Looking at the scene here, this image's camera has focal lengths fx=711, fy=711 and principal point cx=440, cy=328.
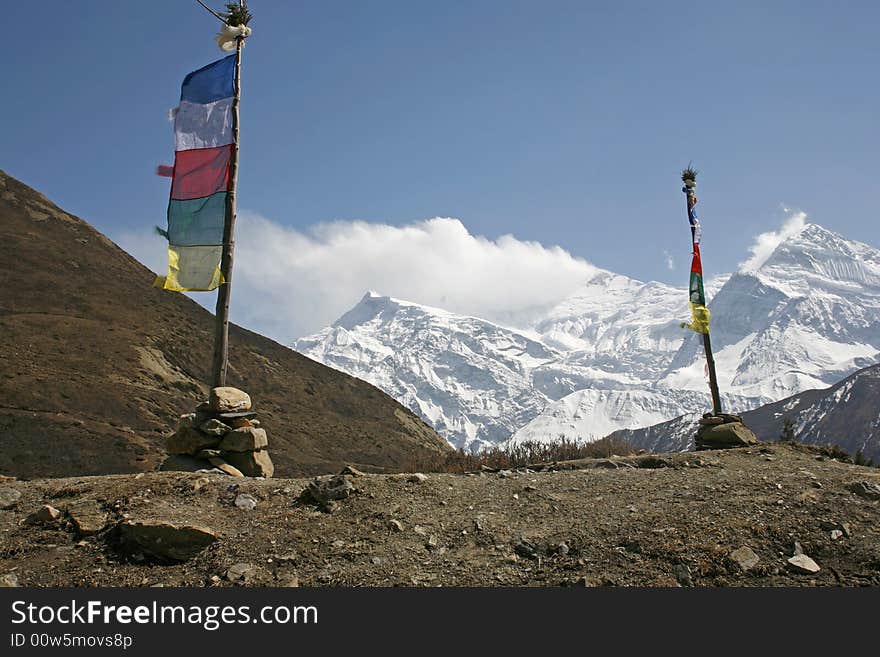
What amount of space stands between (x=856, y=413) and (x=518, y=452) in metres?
147

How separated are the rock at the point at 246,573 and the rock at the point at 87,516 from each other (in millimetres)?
1889

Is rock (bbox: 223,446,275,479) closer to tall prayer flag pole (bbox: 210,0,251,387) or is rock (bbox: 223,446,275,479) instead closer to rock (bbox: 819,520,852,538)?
tall prayer flag pole (bbox: 210,0,251,387)

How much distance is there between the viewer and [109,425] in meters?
36.9

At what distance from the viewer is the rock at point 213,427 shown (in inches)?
452

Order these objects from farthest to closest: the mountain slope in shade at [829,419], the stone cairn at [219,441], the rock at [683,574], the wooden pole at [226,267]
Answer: the mountain slope in shade at [829,419]
the wooden pole at [226,267]
the stone cairn at [219,441]
the rock at [683,574]

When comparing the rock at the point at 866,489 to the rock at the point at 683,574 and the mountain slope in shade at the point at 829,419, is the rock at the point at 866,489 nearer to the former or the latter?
the rock at the point at 683,574

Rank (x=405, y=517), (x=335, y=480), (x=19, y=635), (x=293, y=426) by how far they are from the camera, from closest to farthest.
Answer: (x=19, y=635)
(x=405, y=517)
(x=335, y=480)
(x=293, y=426)

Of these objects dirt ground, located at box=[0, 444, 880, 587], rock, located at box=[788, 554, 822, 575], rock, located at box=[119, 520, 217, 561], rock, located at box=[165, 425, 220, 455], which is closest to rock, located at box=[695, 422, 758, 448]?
dirt ground, located at box=[0, 444, 880, 587]

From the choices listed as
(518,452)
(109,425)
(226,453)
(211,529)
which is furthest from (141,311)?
(211,529)

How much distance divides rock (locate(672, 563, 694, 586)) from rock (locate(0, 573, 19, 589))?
6.35 meters

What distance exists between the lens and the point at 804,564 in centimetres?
691

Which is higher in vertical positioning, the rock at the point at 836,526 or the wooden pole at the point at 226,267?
the wooden pole at the point at 226,267

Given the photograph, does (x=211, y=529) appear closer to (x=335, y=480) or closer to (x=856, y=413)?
(x=335, y=480)

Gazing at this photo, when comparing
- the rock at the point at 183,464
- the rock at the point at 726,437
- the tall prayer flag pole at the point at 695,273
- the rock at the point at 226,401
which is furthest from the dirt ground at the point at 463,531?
the tall prayer flag pole at the point at 695,273
